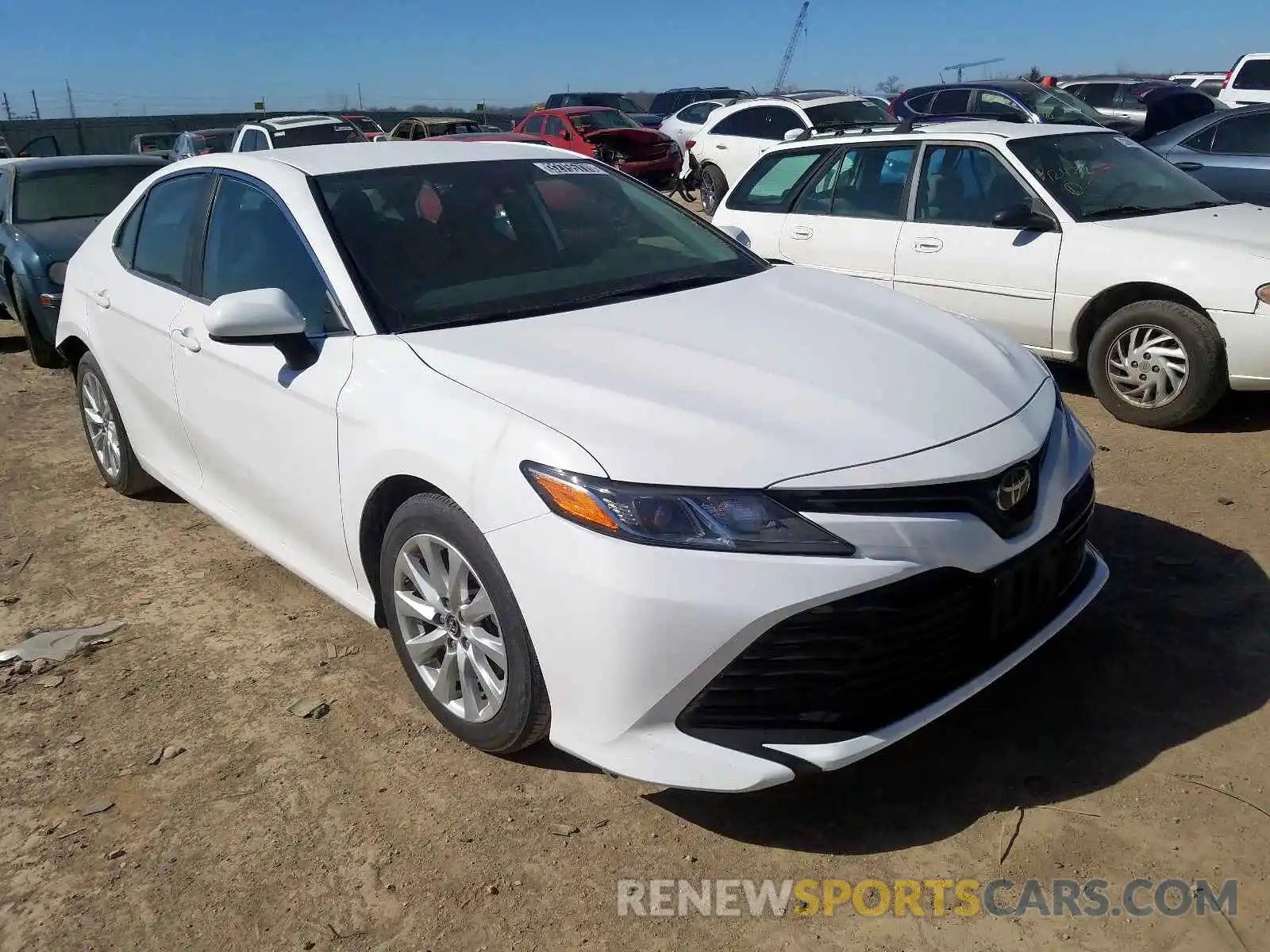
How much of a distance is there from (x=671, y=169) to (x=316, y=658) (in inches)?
618

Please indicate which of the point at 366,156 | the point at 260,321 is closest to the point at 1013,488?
the point at 260,321

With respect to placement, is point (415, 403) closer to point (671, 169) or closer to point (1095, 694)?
point (1095, 694)

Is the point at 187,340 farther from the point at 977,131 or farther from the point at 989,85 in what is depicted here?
the point at 989,85

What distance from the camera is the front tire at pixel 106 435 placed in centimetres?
491

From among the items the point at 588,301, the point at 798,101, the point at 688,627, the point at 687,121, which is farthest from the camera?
the point at 687,121

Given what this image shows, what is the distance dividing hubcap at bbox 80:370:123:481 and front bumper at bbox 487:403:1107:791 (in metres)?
3.18

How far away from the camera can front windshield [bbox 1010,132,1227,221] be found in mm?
6059

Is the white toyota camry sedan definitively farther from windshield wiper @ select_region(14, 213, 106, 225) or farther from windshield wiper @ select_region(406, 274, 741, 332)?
windshield wiper @ select_region(14, 213, 106, 225)

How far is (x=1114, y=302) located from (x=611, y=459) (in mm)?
4331

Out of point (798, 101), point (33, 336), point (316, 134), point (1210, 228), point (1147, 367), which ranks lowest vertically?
point (33, 336)

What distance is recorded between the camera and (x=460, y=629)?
295 cm

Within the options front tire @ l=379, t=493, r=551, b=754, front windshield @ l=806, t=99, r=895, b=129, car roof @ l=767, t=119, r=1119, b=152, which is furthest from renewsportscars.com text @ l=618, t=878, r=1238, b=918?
front windshield @ l=806, t=99, r=895, b=129

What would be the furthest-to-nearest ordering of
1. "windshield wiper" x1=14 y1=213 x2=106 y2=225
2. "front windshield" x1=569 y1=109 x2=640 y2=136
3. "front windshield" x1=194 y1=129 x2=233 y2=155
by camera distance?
"front windshield" x1=194 y1=129 x2=233 y2=155 < "front windshield" x1=569 y1=109 x2=640 y2=136 < "windshield wiper" x1=14 y1=213 x2=106 y2=225

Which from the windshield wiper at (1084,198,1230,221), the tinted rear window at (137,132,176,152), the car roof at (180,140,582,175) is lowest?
the tinted rear window at (137,132,176,152)
